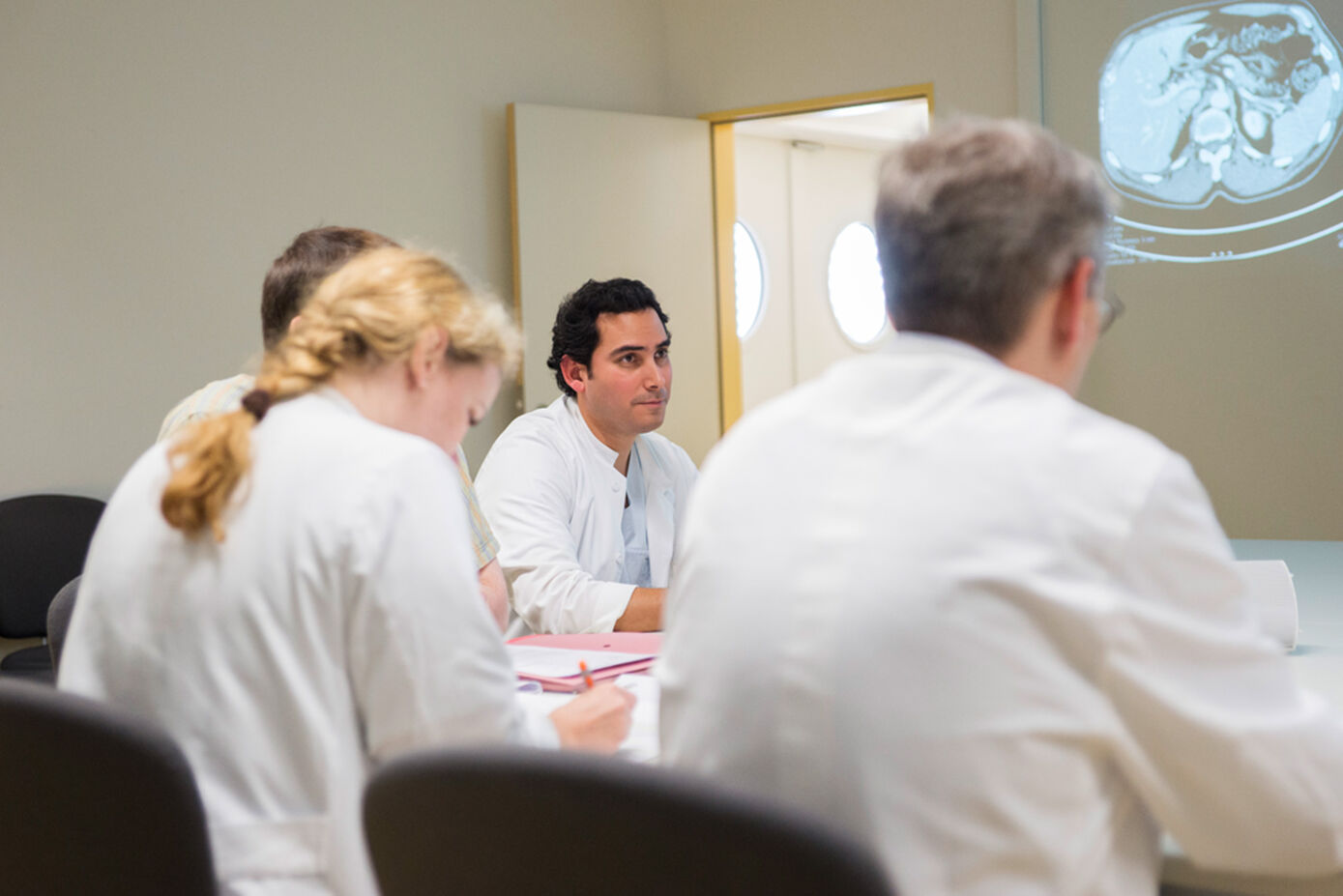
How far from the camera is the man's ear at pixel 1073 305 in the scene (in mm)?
1028

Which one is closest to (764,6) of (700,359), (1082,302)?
(700,359)

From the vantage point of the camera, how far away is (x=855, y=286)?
9164mm

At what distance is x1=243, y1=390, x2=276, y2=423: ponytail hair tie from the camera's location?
1282mm

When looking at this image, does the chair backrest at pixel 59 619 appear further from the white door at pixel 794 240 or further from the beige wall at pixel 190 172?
the white door at pixel 794 240

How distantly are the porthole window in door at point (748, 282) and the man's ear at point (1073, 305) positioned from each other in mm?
7142

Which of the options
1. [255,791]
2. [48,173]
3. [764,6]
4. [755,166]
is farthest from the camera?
[755,166]

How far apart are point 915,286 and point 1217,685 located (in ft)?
1.23

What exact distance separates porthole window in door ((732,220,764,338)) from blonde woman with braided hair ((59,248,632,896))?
7042 mm

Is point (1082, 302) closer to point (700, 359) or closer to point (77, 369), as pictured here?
point (77, 369)

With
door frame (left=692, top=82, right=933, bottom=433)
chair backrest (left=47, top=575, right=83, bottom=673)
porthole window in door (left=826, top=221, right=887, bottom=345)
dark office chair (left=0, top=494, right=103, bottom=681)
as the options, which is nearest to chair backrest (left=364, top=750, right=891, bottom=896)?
chair backrest (left=47, top=575, right=83, bottom=673)

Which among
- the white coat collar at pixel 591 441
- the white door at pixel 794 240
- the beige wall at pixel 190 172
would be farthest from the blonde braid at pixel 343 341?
the white door at pixel 794 240

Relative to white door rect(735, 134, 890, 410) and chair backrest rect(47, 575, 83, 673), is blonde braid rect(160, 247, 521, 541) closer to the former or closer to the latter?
chair backrest rect(47, 575, 83, 673)

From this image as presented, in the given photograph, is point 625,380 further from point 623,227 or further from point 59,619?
point 623,227

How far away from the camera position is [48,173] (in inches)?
153
